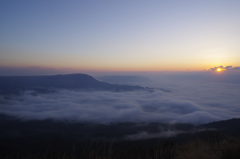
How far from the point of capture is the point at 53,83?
449ft

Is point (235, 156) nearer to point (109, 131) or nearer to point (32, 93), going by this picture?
point (109, 131)

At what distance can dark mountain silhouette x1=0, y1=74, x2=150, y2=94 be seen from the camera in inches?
4493

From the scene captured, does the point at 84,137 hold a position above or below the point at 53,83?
below

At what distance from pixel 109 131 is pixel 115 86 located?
10011 centimetres

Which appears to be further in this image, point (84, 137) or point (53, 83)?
point (53, 83)

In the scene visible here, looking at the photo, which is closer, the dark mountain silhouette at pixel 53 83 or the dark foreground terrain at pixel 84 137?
the dark foreground terrain at pixel 84 137

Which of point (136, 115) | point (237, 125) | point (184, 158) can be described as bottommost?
point (136, 115)

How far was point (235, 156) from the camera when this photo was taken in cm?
325

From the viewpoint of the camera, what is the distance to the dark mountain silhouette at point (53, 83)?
114131 millimetres

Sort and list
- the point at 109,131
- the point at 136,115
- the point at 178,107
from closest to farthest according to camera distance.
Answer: the point at 109,131, the point at 136,115, the point at 178,107

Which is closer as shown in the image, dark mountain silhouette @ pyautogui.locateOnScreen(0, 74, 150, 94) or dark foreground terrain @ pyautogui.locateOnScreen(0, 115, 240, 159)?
dark foreground terrain @ pyautogui.locateOnScreen(0, 115, 240, 159)

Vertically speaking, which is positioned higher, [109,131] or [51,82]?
[51,82]

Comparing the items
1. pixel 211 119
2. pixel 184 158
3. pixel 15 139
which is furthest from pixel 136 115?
pixel 184 158

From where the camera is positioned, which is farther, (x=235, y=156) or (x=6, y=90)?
(x=6, y=90)
